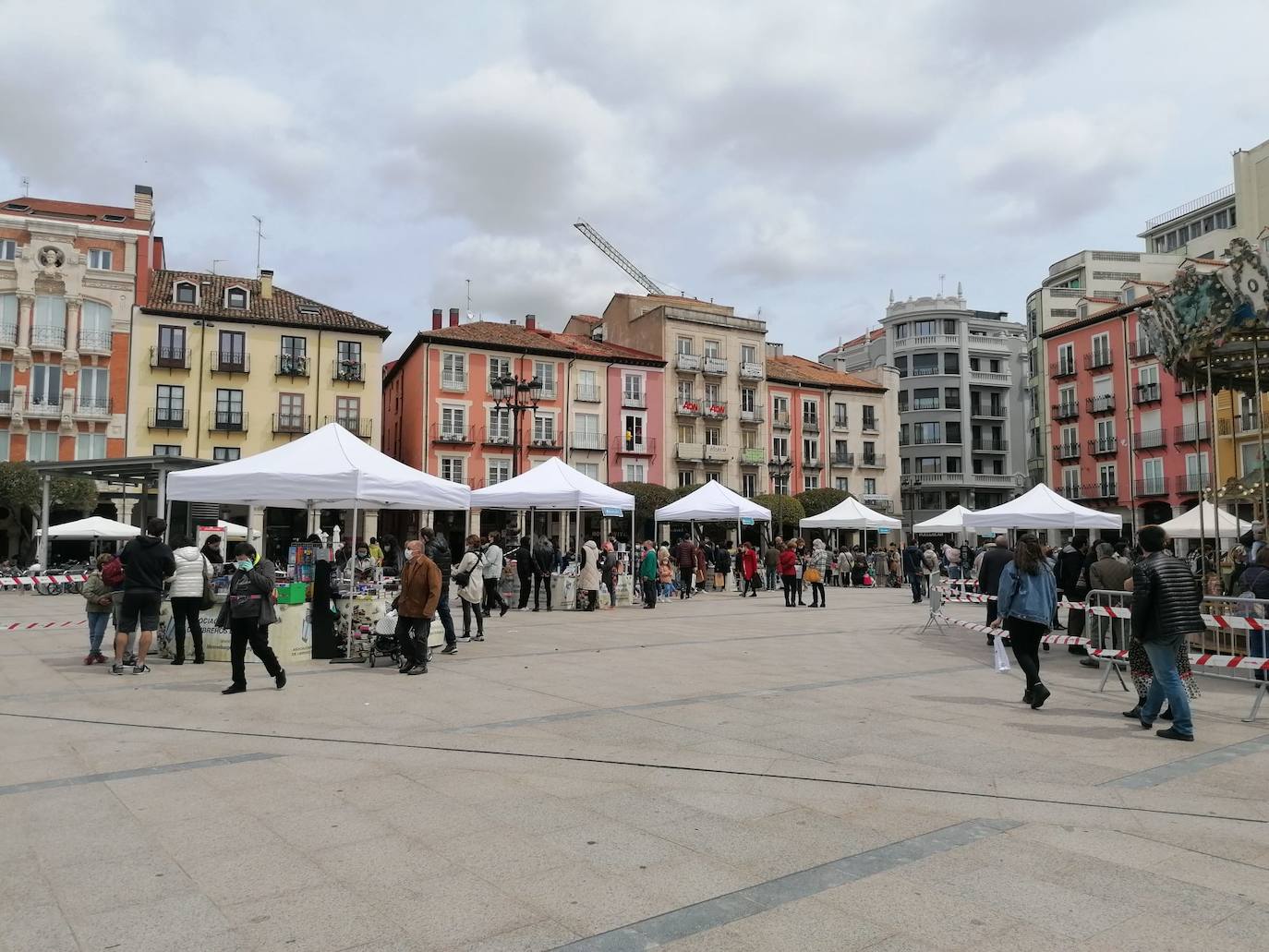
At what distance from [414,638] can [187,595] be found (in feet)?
9.01

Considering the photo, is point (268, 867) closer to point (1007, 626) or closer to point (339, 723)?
point (339, 723)

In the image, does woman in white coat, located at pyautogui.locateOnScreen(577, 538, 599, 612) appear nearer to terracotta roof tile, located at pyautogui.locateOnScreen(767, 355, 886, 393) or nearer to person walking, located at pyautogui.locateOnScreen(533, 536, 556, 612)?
person walking, located at pyautogui.locateOnScreen(533, 536, 556, 612)

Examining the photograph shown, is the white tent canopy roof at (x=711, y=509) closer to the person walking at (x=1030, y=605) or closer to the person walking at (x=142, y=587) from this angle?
the person walking at (x=142, y=587)

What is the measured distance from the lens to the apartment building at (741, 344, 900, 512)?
55219 millimetres

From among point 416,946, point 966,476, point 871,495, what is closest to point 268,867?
point 416,946

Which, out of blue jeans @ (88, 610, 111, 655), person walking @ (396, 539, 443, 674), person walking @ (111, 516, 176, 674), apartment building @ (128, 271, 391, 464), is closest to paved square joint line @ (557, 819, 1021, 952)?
person walking @ (396, 539, 443, 674)

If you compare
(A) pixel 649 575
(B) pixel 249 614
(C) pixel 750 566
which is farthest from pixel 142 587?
(C) pixel 750 566

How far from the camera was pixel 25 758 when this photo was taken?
246 inches

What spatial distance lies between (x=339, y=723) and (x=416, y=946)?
14.5ft

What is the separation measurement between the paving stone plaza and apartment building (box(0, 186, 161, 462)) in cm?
3483

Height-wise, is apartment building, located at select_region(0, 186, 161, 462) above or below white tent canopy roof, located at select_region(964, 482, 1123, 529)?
above

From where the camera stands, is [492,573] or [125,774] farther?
[492,573]

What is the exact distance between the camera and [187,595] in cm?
1056

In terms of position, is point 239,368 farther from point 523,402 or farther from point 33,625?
point 33,625
